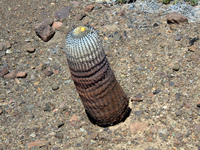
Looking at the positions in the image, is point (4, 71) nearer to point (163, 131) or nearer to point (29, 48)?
point (29, 48)

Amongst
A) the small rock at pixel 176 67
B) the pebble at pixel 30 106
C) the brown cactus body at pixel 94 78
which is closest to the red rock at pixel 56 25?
the pebble at pixel 30 106

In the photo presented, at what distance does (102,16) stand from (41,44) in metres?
1.78

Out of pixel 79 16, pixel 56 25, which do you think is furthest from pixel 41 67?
pixel 79 16

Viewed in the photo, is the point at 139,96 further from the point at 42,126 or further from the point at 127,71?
the point at 42,126

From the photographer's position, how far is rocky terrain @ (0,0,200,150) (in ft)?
14.7

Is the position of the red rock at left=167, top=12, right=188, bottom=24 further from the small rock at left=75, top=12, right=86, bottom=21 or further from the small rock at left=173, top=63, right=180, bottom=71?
the small rock at left=75, top=12, right=86, bottom=21

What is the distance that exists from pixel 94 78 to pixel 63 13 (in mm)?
3728

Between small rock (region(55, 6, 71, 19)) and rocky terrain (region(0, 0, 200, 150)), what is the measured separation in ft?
0.09

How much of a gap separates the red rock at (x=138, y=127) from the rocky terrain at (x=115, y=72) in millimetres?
17

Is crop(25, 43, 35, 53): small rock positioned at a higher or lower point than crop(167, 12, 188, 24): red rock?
lower

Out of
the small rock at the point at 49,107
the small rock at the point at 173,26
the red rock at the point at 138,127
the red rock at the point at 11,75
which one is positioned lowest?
the small rock at the point at 49,107

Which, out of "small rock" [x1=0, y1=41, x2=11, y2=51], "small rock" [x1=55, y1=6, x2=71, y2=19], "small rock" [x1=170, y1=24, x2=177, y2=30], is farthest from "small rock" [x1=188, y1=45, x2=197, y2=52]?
"small rock" [x1=0, y1=41, x2=11, y2=51]

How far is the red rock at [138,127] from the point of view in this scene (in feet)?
14.6

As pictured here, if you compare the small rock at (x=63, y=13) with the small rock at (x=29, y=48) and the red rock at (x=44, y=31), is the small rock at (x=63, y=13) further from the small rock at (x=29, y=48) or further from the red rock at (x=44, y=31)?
the small rock at (x=29, y=48)
